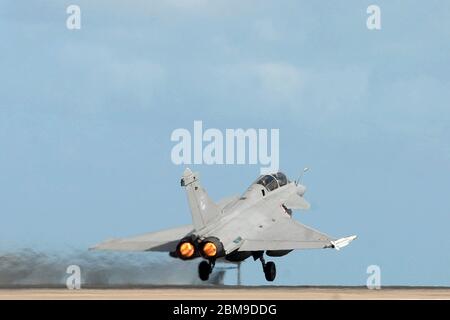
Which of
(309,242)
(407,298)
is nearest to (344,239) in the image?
(309,242)

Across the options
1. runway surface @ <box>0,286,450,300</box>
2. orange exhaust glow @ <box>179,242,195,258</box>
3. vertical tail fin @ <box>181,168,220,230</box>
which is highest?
vertical tail fin @ <box>181,168,220,230</box>

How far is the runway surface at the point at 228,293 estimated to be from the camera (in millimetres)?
62375

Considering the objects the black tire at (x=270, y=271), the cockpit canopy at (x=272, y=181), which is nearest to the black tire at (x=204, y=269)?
the black tire at (x=270, y=271)

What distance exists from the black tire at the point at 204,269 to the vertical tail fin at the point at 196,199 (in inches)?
76.4

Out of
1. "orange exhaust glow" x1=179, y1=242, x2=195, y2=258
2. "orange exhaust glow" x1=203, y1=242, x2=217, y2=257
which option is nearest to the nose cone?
"orange exhaust glow" x1=203, y1=242, x2=217, y2=257

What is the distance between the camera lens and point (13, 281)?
228 ft

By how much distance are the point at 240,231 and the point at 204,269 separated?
2.25m

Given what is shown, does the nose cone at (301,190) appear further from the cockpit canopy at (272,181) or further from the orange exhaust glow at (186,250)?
the orange exhaust glow at (186,250)

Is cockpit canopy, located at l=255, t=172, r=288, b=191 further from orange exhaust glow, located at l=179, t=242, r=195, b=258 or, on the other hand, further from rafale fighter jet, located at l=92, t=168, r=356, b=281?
orange exhaust glow, located at l=179, t=242, r=195, b=258

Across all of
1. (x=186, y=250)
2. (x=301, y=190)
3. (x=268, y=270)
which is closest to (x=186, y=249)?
(x=186, y=250)

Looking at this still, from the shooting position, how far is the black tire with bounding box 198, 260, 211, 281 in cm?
6066

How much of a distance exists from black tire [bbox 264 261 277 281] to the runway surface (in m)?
0.80

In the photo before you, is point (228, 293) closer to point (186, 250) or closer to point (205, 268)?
point (205, 268)
